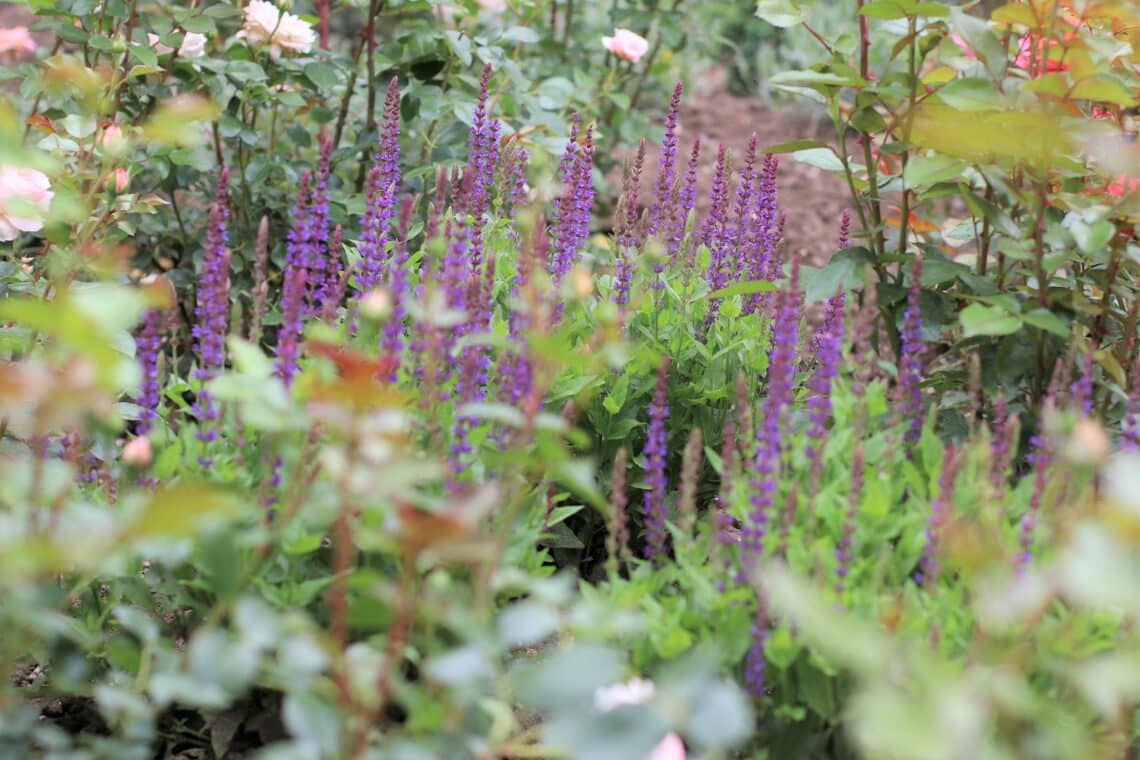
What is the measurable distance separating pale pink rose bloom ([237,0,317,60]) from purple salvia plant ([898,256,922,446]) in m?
1.65

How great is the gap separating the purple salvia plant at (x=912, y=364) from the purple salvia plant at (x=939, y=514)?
0.27 metres

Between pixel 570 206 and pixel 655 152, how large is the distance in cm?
288

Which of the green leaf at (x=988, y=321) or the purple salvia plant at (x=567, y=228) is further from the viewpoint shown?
the purple salvia plant at (x=567, y=228)

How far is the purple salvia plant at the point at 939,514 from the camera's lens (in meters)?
1.62

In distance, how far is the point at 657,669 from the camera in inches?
66.2

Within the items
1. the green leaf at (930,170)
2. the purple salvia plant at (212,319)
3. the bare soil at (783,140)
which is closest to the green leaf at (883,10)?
the green leaf at (930,170)

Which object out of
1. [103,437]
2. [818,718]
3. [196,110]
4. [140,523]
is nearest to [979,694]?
[818,718]

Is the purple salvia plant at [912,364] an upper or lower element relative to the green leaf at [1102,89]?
lower

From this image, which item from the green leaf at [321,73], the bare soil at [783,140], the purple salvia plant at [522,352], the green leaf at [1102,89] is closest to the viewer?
the purple salvia plant at [522,352]

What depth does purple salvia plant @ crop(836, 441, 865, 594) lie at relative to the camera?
1623mm

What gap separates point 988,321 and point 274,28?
1.87 m

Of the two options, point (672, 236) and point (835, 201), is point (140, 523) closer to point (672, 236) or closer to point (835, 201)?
point (672, 236)

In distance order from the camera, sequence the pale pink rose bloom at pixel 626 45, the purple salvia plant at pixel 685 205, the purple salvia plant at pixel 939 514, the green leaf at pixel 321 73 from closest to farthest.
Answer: the purple salvia plant at pixel 939 514
the purple salvia plant at pixel 685 205
the green leaf at pixel 321 73
the pale pink rose bloom at pixel 626 45

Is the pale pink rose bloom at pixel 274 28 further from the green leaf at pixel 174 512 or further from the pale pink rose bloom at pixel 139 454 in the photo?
the green leaf at pixel 174 512
